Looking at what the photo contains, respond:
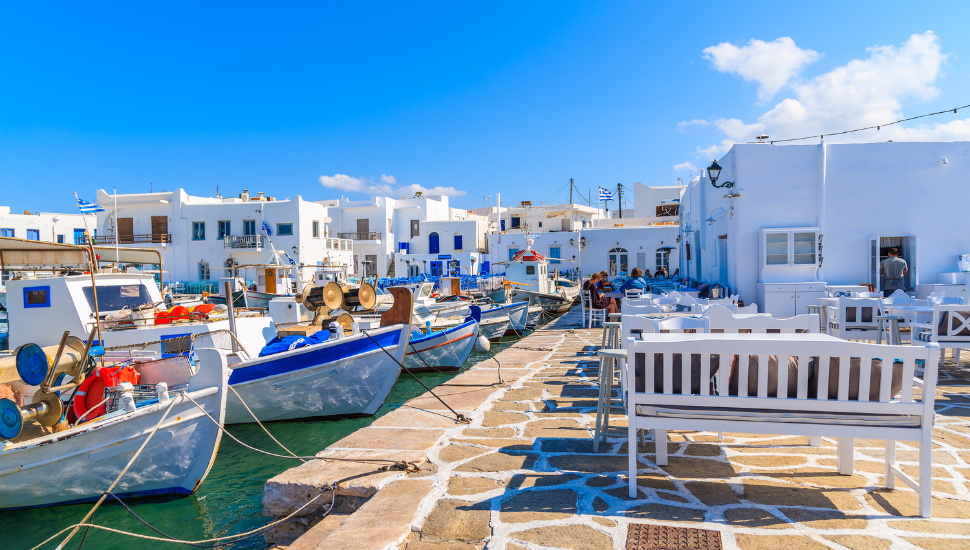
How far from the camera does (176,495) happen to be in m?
6.07

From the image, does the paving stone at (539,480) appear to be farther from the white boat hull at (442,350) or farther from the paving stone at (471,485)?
the white boat hull at (442,350)

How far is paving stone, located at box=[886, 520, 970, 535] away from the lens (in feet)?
9.05

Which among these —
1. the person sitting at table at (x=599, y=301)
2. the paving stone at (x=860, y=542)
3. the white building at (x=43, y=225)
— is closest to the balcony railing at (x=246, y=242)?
the white building at (x=43, y=225)

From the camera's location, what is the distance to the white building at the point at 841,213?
11570mm

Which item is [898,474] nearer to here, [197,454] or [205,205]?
[197,454]

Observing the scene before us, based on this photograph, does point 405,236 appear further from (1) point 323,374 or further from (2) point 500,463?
(2) point 500,463

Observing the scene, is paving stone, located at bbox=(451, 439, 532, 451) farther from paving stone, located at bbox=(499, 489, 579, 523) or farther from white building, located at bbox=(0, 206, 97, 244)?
white building, located at bbox=(0, 206, 97, 244)

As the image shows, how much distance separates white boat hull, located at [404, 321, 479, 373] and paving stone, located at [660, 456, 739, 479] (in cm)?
920

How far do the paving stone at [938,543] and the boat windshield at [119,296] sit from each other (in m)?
11.0

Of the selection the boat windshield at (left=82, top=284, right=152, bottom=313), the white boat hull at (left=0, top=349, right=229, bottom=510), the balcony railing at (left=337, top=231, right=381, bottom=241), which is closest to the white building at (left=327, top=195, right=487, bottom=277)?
the balcony railing at (left=337, top=231, right=381, bottom=241)

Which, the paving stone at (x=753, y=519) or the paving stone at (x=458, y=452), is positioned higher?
the paving stone at (x=753, y=519)

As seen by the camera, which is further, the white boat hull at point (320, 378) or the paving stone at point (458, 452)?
the white boat hull at point (320, 378)

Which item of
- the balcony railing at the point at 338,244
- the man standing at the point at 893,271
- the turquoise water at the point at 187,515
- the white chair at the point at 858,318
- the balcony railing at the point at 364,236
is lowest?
the turquoise water at the point at 187,515

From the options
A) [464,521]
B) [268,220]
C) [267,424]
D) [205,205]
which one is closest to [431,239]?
[268,220]
